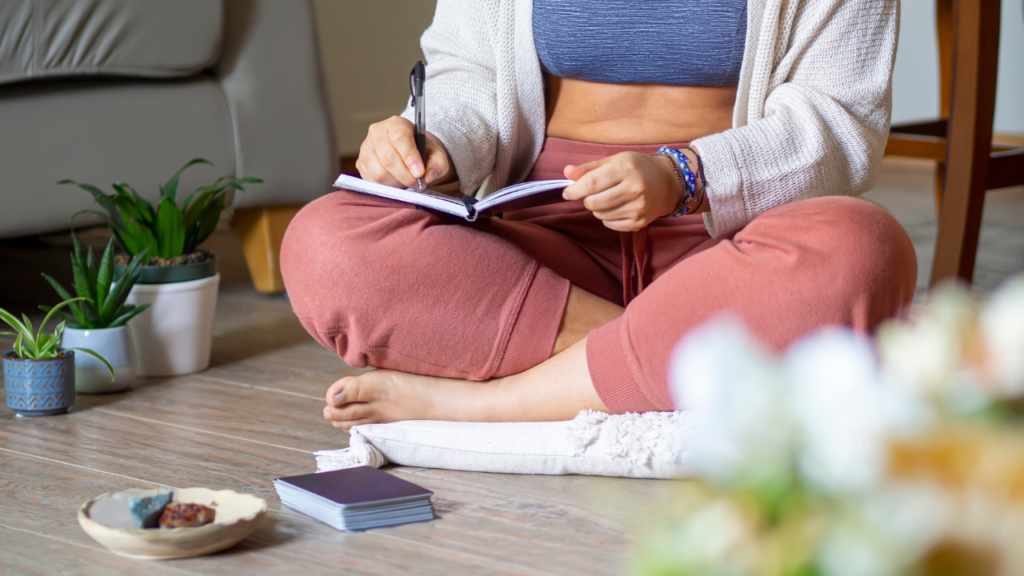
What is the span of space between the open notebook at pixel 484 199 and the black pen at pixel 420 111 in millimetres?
27

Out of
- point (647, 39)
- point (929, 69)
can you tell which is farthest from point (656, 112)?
point (929, 69)

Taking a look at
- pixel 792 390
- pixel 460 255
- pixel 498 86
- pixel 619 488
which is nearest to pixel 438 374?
pixel 460 255

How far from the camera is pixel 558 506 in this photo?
926 mm

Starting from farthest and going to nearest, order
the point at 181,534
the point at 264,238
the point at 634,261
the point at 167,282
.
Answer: the point at 264,238
the point at 167,282
the point at 634,261
the point at 181,534

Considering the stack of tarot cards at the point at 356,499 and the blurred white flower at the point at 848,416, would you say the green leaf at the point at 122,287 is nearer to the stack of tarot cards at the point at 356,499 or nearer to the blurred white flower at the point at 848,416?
the stack of tarot cards at the point at 356,499

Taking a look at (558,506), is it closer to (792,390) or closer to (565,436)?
(565,436)

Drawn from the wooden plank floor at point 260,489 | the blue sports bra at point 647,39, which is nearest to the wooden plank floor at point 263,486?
the wooden plank floor at point 260,489

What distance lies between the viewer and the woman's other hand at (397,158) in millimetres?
1036

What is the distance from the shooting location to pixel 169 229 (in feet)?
4.73

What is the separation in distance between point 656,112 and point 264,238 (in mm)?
931

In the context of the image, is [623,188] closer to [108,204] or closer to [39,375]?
[39,375]

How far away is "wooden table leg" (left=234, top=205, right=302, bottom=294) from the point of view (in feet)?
6.13

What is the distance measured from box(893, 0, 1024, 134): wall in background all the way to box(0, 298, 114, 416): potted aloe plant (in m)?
3.26

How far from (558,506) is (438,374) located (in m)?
0.22
